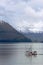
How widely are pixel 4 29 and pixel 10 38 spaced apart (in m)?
3.83

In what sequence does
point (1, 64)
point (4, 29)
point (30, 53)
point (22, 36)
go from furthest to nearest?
point (4, 29) < point (22, 36) < point (30, 53) < point (1, 64)

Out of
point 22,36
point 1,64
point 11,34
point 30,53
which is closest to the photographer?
point 1,64

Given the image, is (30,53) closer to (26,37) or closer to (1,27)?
(26,37)

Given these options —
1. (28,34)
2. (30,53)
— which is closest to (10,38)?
(28,34)

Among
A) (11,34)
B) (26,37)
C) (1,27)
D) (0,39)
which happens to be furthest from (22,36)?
(11,34)

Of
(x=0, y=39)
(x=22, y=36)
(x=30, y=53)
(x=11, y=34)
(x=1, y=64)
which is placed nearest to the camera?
(x=1, y=64)

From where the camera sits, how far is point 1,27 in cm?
7244

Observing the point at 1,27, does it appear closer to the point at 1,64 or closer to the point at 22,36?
the point at 22,36

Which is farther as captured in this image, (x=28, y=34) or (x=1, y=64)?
(x=28, y=34)

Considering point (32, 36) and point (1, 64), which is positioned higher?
point (32, 36)

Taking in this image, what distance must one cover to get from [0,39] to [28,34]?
846 centimetres

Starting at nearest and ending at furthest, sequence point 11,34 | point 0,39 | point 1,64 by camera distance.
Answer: point 1,64, point 0,39, point 11,34

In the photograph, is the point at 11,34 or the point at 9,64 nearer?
the point at 9,64

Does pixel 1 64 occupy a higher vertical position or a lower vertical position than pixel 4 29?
lower
